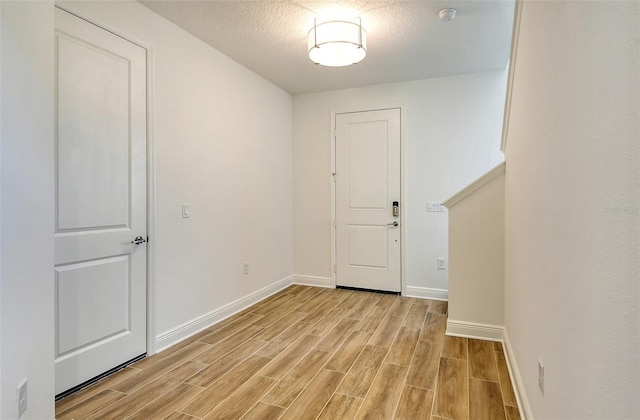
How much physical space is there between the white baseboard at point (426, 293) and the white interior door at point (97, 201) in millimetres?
2921

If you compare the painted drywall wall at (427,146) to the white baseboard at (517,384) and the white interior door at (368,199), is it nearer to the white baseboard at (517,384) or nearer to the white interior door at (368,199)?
the white interior door at (368,199)

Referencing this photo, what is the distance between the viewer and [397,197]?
4172 mm

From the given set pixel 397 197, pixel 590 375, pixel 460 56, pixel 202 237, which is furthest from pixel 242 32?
pixel 590 375

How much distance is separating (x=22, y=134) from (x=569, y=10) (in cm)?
216

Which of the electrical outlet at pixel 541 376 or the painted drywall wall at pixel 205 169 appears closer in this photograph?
the electrical outlet at pixel 541 376

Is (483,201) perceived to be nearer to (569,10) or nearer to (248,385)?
(569,10)

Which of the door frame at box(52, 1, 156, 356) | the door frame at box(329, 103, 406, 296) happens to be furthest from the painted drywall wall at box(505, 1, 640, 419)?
the door frame at box(52, 1, 156, 356)

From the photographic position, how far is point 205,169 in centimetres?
310

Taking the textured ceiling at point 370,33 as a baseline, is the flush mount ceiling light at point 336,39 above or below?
below

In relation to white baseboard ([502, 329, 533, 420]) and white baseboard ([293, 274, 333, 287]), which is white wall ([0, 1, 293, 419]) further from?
white baseboard ([502, 329, 533, 420])

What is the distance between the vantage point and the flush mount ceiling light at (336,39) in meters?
2.54

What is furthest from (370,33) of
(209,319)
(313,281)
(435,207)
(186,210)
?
(313,281)

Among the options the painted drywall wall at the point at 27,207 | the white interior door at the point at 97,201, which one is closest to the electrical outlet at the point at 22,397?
the painted drywall wall at the point at 27,207

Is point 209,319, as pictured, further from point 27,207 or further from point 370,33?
point 370,33
